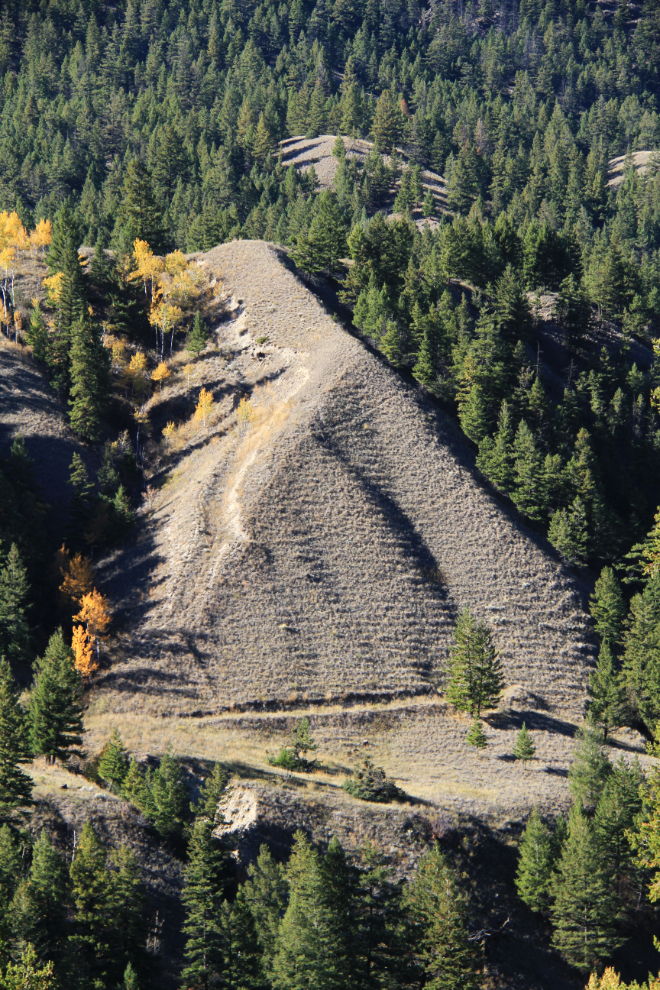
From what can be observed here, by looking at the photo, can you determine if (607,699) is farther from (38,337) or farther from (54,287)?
(54,287)

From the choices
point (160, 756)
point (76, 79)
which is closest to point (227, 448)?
point (160, 756)

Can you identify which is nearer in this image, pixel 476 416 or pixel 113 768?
pixel 113 768

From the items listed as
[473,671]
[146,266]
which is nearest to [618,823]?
[473,671]

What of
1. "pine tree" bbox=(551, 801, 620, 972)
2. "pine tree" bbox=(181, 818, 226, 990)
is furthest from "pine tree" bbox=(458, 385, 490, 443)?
"pine tree" bbox=(181, 818, 226, 990)

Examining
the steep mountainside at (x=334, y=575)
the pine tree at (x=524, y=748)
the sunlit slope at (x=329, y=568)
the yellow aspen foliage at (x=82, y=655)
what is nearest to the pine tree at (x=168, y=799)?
the steep mountainside at (x=334, y=575)

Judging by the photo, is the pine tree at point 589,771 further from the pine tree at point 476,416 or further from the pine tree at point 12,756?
the pine tree at point 12,756

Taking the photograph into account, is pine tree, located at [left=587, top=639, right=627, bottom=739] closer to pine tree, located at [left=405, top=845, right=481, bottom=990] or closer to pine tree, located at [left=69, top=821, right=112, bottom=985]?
pine tree, located at [left=405, top=845, right=481, bottom=990]
